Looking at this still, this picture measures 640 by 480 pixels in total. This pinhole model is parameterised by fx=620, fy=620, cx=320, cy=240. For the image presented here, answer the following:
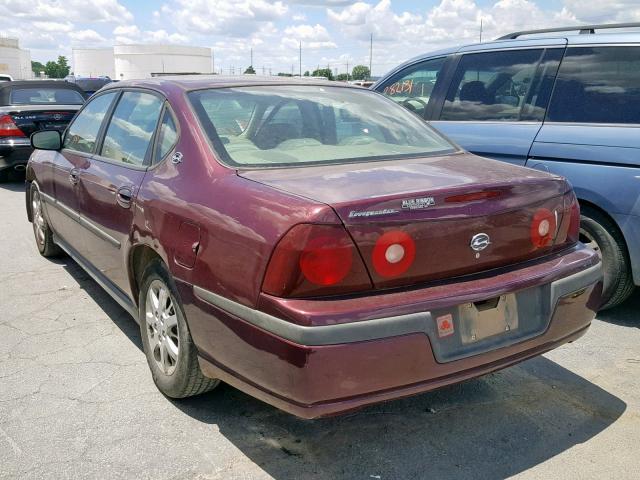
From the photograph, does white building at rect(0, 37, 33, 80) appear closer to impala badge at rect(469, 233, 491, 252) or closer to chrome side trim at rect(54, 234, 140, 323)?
chrome side trim at rect(54, 234, 140, 323)

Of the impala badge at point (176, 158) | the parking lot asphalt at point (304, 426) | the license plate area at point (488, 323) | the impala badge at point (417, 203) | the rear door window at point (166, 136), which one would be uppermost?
the rear door window at point (166, 136)

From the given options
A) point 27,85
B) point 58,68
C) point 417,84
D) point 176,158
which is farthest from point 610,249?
point 58,68

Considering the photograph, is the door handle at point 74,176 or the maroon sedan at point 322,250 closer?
the maroon sedan at point 322,250

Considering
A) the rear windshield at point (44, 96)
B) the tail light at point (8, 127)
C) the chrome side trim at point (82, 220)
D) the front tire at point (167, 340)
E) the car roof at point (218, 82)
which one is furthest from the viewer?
the rear windshield at point (44, 96)

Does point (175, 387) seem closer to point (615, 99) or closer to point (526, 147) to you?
point (526, 147)

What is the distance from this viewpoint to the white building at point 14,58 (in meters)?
88.4

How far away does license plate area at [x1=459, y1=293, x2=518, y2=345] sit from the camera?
7.97ft

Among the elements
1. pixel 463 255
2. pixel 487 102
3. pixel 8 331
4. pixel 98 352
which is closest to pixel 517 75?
pixel 487 102

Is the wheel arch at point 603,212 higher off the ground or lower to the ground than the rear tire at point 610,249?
higher

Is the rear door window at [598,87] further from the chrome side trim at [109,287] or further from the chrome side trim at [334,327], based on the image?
the chrome side trim at [109,287]

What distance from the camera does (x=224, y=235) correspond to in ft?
8.05

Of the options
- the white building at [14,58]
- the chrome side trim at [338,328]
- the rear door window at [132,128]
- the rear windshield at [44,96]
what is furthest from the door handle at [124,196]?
the white building at [14,58]

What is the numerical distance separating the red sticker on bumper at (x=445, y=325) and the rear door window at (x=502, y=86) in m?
2.63

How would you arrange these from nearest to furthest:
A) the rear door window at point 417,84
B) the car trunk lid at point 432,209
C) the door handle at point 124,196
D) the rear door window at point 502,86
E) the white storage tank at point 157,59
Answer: the car trunk lid at point 432,209 < the door handle at point 124,196 < the rear door window at point 502,86 < the rear door window at point 417,84 < the white storage tank at point 157,59
